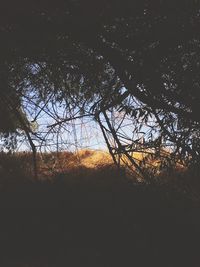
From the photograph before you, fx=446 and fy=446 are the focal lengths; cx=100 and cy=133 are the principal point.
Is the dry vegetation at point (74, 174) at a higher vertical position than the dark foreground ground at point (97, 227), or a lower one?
higher

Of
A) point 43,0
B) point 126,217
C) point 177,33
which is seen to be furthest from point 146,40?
point 126,217

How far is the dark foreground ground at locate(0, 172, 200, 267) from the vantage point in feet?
15.0

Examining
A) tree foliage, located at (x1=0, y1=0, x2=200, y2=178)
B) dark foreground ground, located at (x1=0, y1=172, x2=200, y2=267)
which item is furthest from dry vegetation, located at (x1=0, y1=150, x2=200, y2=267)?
tree foliage, located at (x1=0, y1=0, x2=200, y2=178)

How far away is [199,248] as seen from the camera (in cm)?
486

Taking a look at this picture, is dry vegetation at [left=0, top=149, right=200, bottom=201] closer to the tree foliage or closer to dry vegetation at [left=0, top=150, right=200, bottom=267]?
dry vegetation at [left=0, top=150, right=200, bottom=267]

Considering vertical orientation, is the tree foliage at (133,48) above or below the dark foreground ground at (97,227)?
above

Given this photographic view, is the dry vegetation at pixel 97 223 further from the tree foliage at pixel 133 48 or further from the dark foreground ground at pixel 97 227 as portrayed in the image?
the tree foliage at pixel 133 48

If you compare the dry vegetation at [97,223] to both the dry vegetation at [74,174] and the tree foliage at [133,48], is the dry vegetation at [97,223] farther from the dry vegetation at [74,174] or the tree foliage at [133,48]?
the tree foliage at [133,48]

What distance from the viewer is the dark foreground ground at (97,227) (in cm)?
457

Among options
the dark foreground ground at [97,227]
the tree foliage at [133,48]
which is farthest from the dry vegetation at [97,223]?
the tree foliage at [133,48]

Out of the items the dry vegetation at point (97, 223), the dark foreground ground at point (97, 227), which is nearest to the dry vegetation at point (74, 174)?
the dry vegetation at point (97, 223)

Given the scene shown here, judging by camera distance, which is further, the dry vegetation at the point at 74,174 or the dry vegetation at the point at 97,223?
the dry vegetation at the point at 74,174

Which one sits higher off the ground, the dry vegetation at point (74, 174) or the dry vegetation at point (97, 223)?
the dry vegetation at point (74, 174)

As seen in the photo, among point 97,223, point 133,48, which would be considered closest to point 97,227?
point 97,223
